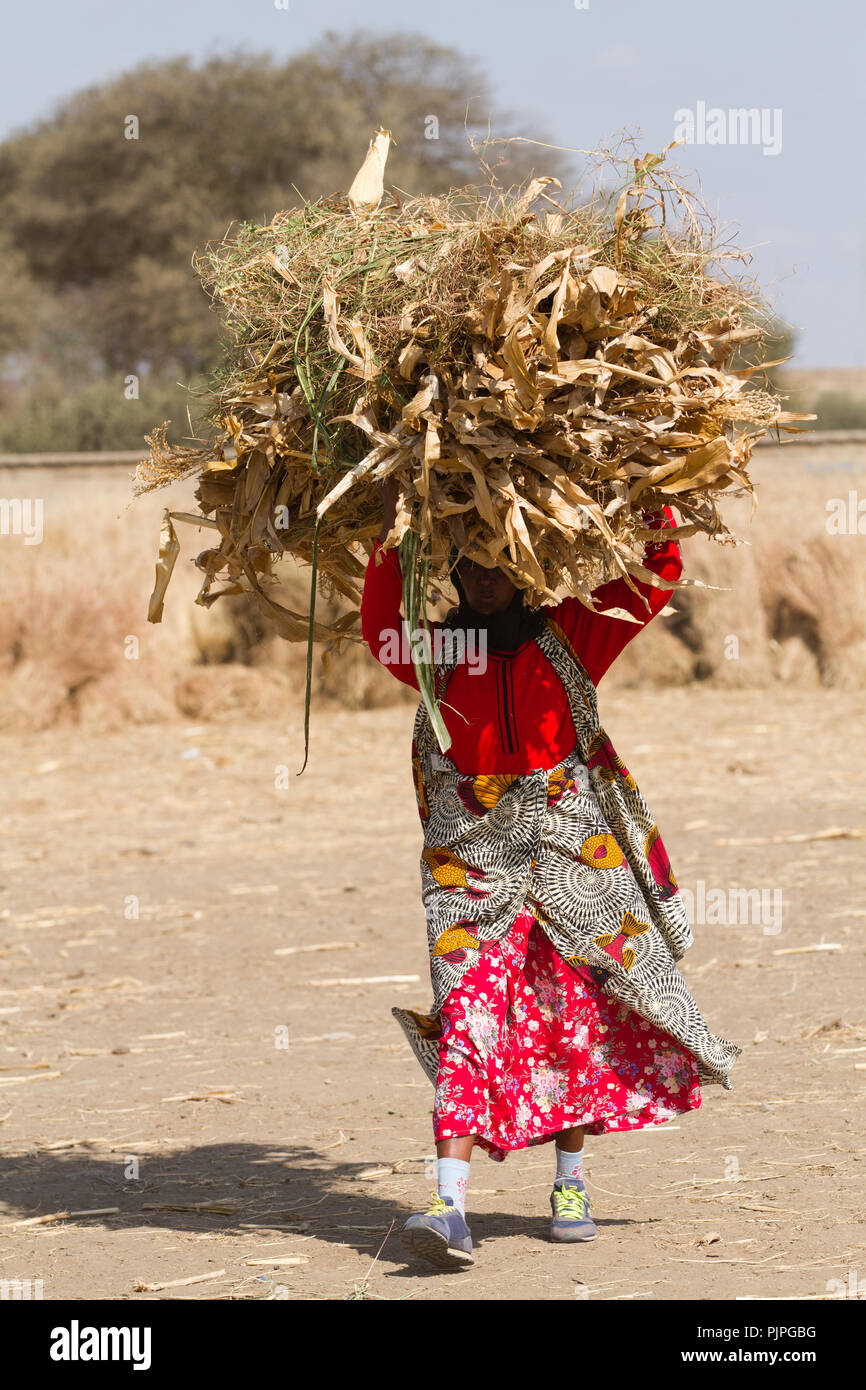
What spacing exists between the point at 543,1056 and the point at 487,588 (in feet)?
3.97

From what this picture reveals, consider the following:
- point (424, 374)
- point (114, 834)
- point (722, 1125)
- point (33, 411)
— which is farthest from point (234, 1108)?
point (33, 411)

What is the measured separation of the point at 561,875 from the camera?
13.3 ft

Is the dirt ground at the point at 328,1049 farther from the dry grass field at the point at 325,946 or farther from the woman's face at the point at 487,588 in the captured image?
the woman's face at the point at 487,588

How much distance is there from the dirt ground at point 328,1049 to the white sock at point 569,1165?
0.16 m

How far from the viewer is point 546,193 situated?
12.8 feet

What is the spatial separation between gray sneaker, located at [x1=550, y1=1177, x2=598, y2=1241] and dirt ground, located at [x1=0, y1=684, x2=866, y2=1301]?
0.06 metres

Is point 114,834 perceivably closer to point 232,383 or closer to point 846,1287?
point 232,383

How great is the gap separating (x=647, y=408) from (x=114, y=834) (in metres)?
7.29

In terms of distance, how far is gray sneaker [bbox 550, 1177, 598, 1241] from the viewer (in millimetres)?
4035

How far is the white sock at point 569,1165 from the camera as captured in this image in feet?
13.6
